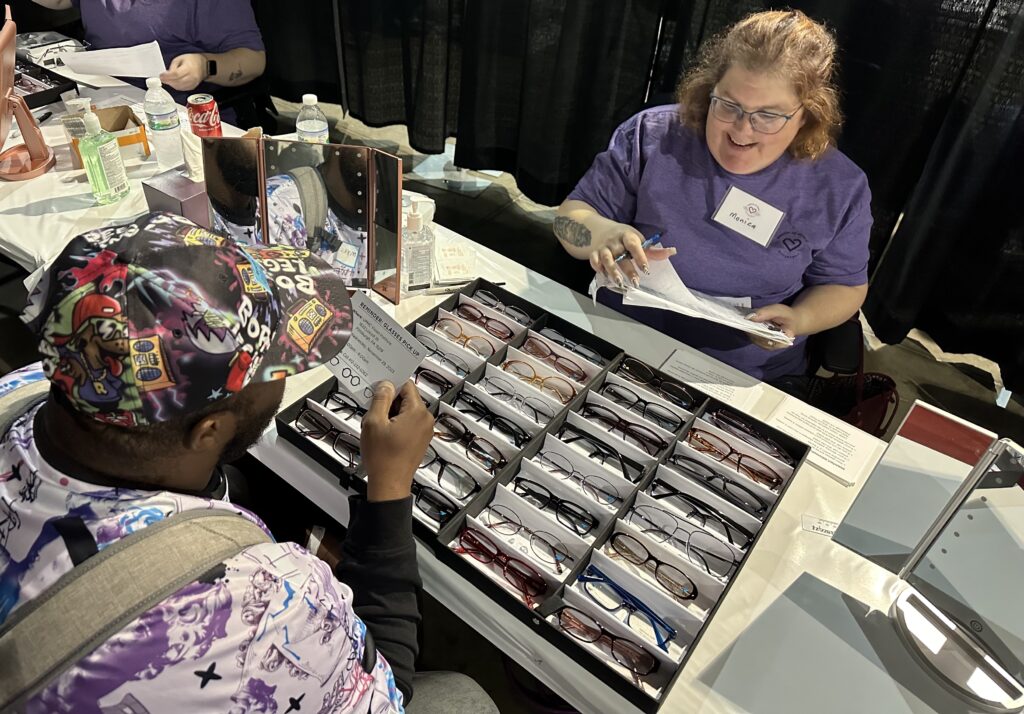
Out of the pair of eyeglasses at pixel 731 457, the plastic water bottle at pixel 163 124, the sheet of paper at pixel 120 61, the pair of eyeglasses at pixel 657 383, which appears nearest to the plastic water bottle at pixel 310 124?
the plastic water bottle at pixel 163 124

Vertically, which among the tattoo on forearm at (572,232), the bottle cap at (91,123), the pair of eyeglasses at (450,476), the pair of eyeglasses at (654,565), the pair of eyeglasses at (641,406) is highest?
the bottle cap at (91,123)

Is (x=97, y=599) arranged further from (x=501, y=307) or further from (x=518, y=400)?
(x=501, y=307)

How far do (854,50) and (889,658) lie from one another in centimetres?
209

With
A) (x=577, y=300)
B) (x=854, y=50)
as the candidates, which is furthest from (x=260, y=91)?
(x=854, y=50)

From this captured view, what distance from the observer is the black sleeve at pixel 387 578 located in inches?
39.1

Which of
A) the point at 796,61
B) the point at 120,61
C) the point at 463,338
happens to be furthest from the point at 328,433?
the point at 120,61

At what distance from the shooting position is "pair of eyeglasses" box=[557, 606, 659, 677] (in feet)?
3.44

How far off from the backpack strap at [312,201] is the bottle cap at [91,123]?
2.34 feet

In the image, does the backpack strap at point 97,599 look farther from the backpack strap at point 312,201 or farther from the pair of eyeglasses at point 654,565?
the backpack strap at point 312,201

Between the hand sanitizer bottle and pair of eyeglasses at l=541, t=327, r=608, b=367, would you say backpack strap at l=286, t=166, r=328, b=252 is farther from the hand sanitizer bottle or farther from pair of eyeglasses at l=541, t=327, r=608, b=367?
the hand sanitizer bottle

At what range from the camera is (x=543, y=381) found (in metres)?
1.44

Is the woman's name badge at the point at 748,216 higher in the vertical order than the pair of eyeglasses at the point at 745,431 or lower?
higher

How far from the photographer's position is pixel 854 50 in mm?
2344

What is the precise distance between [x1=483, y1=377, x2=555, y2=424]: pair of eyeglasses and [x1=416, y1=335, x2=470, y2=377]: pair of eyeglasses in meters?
0.06
